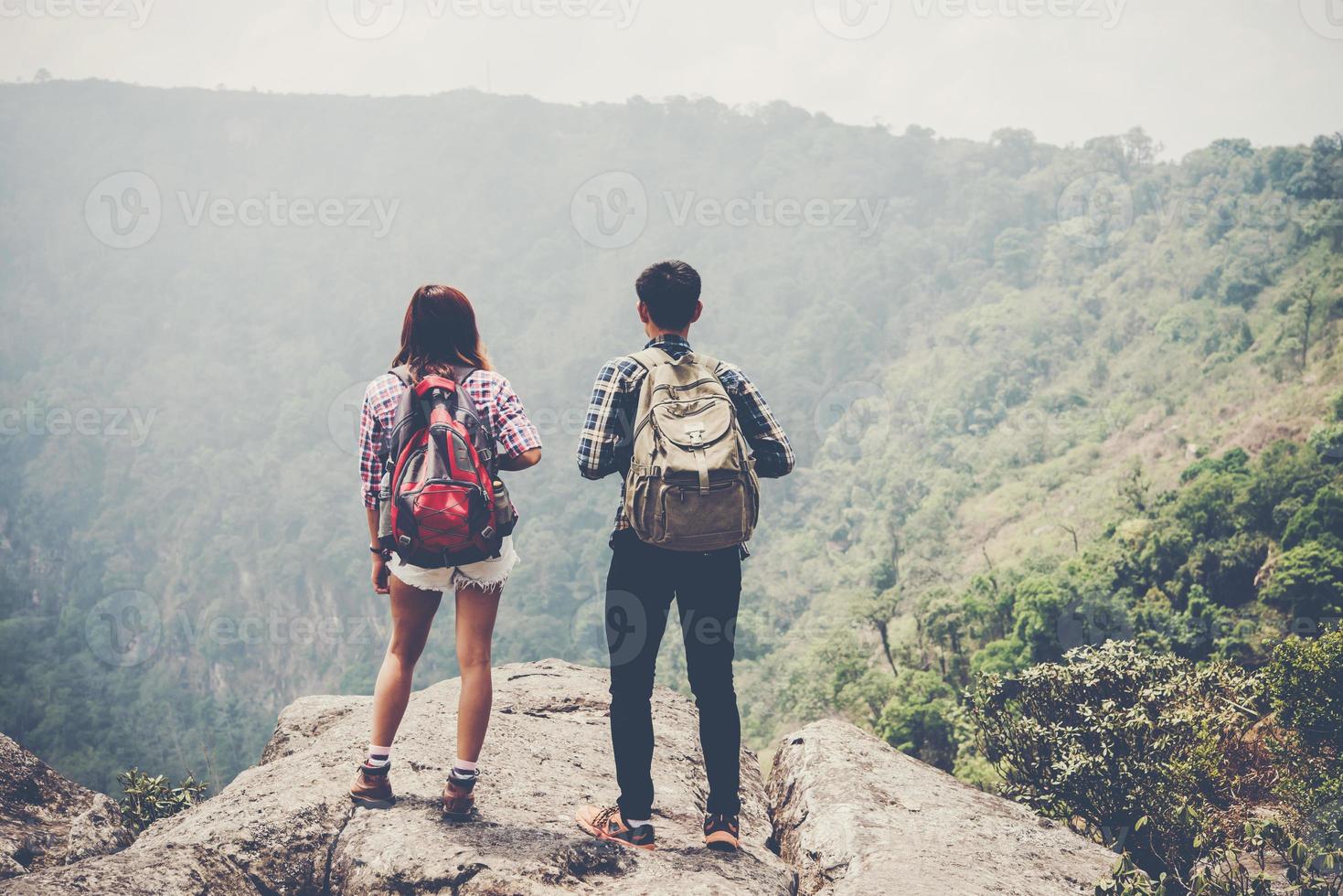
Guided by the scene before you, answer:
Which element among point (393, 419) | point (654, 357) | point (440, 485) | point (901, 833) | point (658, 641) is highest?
point (654, 357)

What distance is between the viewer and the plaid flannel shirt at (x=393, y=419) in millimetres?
3486

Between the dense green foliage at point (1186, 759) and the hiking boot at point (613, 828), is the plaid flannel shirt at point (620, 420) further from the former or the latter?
the dense green foliage at point (1186, 759)

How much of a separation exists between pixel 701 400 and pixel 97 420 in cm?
12529

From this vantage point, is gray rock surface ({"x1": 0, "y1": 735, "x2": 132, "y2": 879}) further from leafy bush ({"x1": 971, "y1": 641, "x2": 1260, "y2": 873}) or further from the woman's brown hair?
leafy bush ({"x1": 971, "y1": 641, "x2": 1260, "y2": 873})

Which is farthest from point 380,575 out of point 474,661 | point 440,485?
point 440,485

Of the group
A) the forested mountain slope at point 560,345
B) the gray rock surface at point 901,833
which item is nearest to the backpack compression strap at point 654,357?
the gray rock surface at point 901,833

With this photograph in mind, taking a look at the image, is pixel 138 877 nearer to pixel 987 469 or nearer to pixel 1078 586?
pixel 1078 586

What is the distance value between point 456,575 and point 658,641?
819mm

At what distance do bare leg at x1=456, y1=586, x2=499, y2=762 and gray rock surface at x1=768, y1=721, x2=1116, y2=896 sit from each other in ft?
5.67

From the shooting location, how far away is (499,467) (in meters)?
3.56

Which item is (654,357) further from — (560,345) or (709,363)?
(560,345)

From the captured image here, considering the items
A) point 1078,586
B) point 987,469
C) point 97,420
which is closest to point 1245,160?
point 987,469

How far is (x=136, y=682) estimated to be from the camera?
67.7m

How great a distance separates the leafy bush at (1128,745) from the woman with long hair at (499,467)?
17.1 feet
